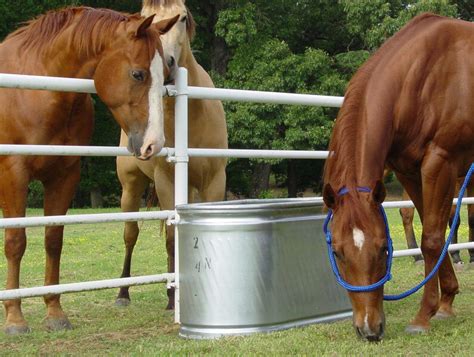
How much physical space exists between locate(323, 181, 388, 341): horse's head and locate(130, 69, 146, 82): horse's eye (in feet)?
4.04

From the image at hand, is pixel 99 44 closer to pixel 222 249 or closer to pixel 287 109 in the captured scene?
pixel 222 249

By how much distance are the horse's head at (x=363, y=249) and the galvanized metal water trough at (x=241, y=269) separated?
54 centimetres

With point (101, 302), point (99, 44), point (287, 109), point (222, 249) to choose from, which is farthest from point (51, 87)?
point (287, 109)

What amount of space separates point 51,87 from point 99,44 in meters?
0.44

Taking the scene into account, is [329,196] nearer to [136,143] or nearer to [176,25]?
[136,143]

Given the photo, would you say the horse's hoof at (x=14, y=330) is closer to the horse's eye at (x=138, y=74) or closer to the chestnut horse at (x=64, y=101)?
the chestnut horse at (x=64, y=101)

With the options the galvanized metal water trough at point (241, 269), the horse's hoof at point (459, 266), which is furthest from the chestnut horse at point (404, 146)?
the horse's hoof at point (459, 266)

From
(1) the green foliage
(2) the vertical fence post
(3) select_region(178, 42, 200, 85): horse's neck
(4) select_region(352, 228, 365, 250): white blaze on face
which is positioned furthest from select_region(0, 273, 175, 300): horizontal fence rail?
(1) the green foliage

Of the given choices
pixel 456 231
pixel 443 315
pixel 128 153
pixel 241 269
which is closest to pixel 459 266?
pixel 456 231

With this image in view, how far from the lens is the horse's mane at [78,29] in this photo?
Result: 3945 millimetres

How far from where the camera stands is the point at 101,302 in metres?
5.26

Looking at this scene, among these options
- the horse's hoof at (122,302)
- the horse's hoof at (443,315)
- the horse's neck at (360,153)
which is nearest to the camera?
the horse's neck at (360,153)

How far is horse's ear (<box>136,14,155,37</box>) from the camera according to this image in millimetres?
3753

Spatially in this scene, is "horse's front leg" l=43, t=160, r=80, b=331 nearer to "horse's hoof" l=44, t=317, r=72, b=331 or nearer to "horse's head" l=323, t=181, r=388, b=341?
"horse's hoof" l=44, t=317, r=72, b=331
